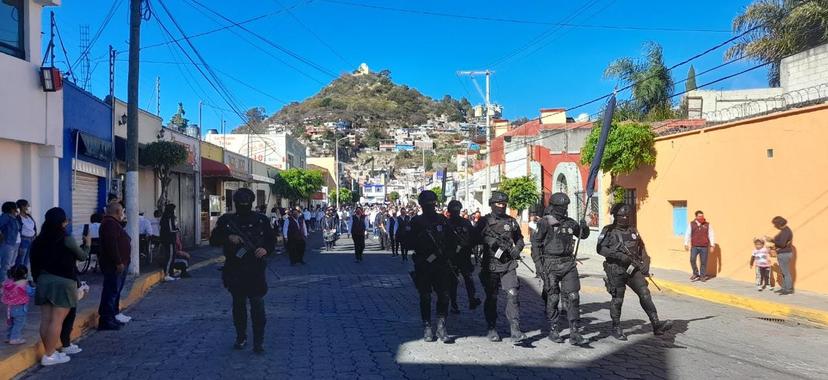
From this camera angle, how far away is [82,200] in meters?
14.9

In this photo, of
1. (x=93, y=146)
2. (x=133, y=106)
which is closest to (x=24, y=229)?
(x=133, y=106)

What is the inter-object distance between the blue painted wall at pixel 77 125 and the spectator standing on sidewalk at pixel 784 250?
13.5 metres

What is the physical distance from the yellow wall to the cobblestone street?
9.07 feet

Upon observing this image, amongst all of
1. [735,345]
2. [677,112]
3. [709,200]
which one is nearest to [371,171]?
[677,112]

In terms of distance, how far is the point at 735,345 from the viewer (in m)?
8.01

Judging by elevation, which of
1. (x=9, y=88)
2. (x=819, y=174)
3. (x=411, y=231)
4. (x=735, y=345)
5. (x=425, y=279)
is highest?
(x=9, y=88)

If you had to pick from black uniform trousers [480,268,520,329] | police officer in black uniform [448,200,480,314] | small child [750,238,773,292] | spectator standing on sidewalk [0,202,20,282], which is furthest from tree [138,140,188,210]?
small child [750,238,773,292]

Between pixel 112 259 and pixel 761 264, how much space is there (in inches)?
455

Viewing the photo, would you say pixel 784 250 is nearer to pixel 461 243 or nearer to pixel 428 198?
pixel 461 243

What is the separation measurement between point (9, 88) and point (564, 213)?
31.0ft

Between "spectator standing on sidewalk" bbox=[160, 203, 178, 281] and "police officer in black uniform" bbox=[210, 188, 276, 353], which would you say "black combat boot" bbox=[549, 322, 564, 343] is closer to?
"police officer in black uniform" bbox=[210, 188, 276, 353]

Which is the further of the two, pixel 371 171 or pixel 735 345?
pixel 371 171

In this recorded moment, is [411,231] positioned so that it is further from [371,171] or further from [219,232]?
[371,171]

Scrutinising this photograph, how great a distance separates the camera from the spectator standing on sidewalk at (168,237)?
13.2 meters
